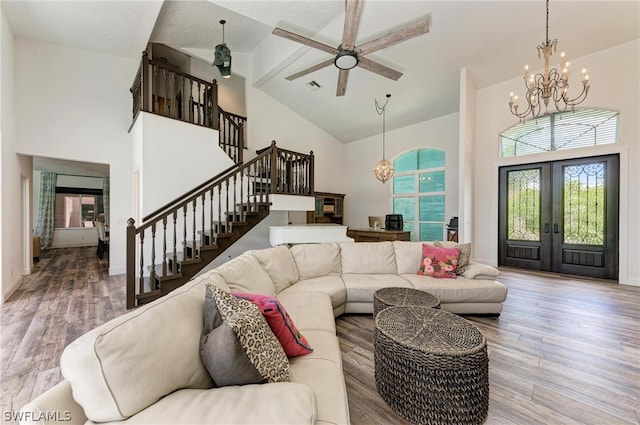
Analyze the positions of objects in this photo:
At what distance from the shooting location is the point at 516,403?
1.68m

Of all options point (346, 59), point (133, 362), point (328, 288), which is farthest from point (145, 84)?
point (133, 362)

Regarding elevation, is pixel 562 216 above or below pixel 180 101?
below

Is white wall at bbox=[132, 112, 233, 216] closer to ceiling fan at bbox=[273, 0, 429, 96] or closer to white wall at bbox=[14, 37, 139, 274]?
white wall at bbox=[14, 37, 139, 274]

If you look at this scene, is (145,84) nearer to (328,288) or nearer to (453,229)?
(328,288)

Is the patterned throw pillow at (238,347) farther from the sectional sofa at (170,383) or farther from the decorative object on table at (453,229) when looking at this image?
the decorative object on table at (453,229)

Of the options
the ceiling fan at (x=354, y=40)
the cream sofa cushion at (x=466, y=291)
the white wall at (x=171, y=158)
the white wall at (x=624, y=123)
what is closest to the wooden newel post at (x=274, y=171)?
the white wall at (x=171, y=158)

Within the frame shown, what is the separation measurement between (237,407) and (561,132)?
257 inches

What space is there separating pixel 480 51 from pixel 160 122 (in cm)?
554

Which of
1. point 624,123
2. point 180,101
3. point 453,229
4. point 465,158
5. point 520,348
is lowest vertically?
point 520,348

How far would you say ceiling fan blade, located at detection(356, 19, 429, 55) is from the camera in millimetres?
2750

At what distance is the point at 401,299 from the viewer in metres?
2.48

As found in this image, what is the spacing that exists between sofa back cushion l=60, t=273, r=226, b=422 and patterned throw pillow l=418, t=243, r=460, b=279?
109 inches

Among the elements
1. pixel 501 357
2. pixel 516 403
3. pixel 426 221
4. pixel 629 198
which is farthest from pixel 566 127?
pixel 516 403

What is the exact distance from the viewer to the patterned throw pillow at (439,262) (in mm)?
3156
